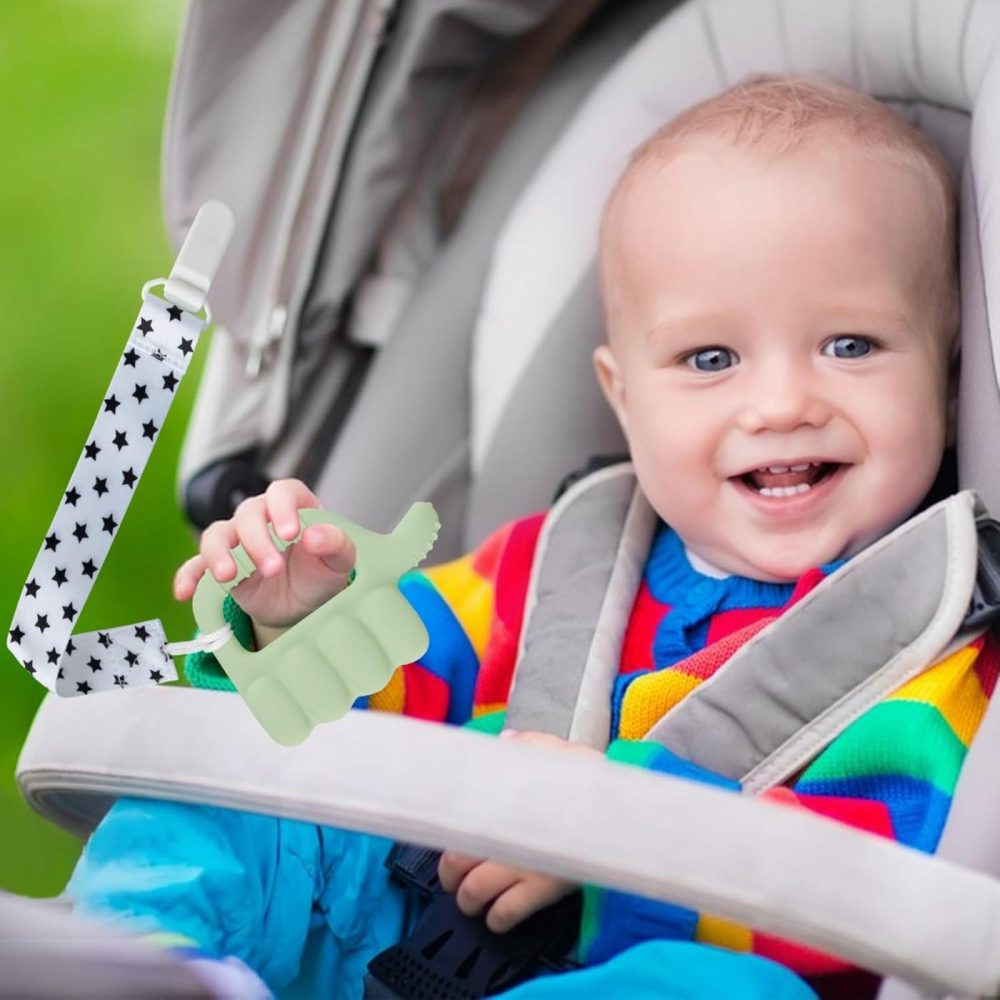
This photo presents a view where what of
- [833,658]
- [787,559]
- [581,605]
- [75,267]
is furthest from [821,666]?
[75,267]

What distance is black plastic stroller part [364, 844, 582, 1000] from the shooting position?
39.0 inches

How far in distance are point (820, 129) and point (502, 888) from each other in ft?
2.14

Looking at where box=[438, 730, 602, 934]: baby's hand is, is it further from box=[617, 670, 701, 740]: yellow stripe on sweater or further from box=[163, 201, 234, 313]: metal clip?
box=[163, 201, 234, 313]: metal clip

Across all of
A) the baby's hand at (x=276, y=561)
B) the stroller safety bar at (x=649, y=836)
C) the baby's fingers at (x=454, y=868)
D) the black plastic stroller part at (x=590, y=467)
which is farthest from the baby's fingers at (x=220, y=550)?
the black plastic stroller part at (x=590, y=467)

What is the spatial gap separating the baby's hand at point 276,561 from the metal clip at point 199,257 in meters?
0.15

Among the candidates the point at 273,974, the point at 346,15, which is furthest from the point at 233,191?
the point at 273,974

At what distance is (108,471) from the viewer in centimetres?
87

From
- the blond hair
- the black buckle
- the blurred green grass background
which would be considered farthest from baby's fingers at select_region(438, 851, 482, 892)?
the blurred green grass background

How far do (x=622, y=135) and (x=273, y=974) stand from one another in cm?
85

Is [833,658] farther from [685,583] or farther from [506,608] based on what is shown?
[506,608]

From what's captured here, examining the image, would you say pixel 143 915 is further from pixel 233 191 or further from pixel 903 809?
pixel 233 191

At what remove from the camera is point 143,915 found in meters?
0.92

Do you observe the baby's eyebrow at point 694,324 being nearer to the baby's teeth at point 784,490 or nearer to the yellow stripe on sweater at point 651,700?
the baby's teeth at point 784,490

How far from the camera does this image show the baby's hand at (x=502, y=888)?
971mm
